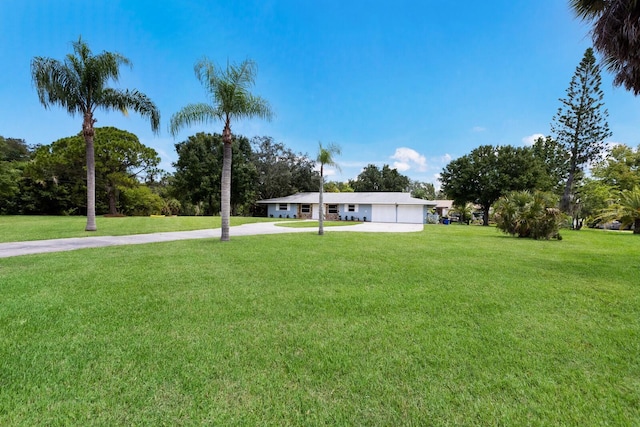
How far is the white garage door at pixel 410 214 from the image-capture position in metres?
30.8

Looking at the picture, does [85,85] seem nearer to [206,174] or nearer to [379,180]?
[206,174]

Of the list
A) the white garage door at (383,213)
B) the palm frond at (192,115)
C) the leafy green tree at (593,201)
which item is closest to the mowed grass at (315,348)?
the palm frond at (192,115)

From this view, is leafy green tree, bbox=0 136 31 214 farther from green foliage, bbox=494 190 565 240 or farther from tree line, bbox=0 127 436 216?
green foliage, bbox=494 190 565 240

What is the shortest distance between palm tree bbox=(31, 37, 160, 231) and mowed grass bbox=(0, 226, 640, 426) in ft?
32.8

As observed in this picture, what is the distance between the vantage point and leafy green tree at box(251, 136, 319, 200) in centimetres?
3991

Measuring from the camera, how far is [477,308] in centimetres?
414

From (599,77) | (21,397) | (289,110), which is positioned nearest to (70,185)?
(289,110)

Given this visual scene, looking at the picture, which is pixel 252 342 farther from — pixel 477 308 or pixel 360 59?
pixel 360 59

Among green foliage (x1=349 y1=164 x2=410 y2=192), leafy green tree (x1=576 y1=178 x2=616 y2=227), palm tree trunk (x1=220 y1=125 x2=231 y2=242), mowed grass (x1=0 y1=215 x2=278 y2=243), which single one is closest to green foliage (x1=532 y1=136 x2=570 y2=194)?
leafy green tree (x1=576 y1=178 x2=616 y2=227)

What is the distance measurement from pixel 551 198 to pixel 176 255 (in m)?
16.0

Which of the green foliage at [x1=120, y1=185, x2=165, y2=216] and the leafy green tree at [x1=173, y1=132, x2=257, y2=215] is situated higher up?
the leafy green tree at [x1=173, y1=132, x2=257, y2=215]

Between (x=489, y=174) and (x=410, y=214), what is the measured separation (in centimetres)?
Answer: 952

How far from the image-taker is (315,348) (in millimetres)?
2969

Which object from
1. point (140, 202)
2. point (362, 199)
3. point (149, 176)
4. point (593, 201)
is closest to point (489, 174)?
point (593, 201)
